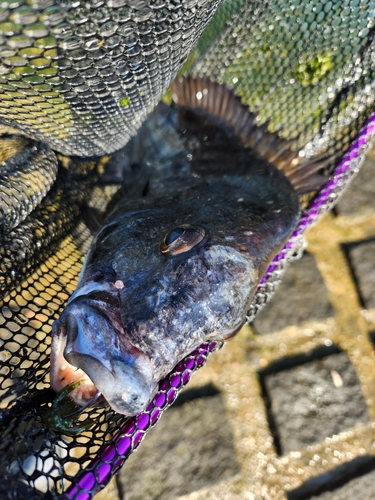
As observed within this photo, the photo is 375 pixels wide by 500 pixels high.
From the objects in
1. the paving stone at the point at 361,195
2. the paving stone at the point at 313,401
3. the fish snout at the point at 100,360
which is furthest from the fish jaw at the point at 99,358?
the paving stone at the point at 361,195

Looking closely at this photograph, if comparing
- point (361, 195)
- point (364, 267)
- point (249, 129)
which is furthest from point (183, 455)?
point (361, 195)

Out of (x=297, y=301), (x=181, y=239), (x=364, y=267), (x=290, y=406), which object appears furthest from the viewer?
(x=364, y=267)

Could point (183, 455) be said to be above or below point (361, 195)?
below

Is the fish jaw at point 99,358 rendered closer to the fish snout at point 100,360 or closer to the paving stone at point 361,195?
the fish snout at point 100,360

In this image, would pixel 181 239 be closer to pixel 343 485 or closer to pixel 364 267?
pixel 343 485

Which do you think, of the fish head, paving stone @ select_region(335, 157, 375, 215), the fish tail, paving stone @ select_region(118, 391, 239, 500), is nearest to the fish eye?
the fish head

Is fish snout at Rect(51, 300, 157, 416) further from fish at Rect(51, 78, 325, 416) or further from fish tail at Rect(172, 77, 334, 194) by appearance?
fish tail at Rect(172, 77, 334, 194)

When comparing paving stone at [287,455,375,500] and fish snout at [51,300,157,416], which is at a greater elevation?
fish snout at [51,300,157,416]
